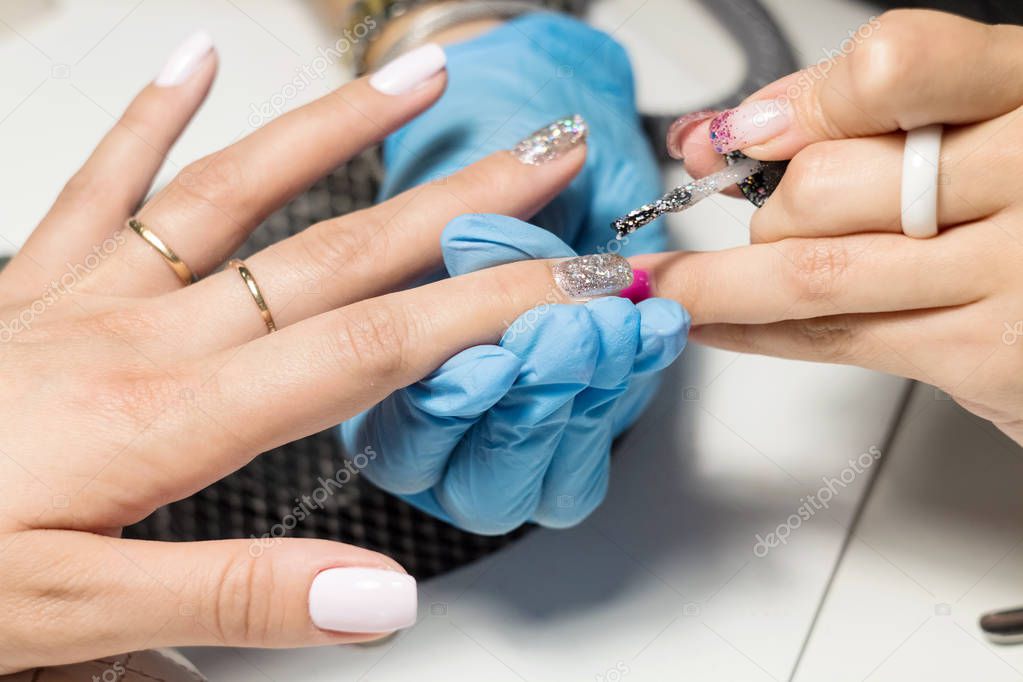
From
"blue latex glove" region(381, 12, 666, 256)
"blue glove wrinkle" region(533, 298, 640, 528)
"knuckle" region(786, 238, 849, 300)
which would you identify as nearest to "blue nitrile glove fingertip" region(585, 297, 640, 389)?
"blue glove wrinkle" region(533, 298, 640, 528)

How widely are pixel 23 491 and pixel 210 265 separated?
0.30 m

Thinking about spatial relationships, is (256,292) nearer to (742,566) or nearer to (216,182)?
(216,182)

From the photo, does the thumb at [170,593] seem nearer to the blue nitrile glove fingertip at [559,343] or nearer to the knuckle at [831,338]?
the blue nitrile glove fingertip at [559,343]

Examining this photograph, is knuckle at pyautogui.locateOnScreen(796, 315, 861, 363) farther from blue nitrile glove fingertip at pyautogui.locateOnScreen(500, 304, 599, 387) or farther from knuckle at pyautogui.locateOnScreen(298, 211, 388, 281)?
knuckle at pyautogui.locateOnScreen(298, 211, 388, 281)

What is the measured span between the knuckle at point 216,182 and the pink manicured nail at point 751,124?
443mm

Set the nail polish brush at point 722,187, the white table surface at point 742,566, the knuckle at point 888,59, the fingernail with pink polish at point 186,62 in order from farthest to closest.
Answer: the fingernail with pink polish at point 186,62, the white table surface at point 742,566, the nail polish brush at point 722,187, the knuckle at point 888,59

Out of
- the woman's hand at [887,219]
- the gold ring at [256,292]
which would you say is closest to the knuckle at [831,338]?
the woman's hand at [887,219]

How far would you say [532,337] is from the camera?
0.62 meters

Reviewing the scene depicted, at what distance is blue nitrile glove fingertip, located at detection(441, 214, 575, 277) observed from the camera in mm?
685

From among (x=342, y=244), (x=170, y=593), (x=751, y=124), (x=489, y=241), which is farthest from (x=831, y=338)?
(x=170, y=593)

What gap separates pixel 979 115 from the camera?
0.57 meters

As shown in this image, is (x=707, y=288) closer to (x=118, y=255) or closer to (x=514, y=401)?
(x=514, y=401)

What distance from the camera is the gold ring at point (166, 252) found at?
0.78 m

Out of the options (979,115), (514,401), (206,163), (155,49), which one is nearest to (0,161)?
(155,49)
